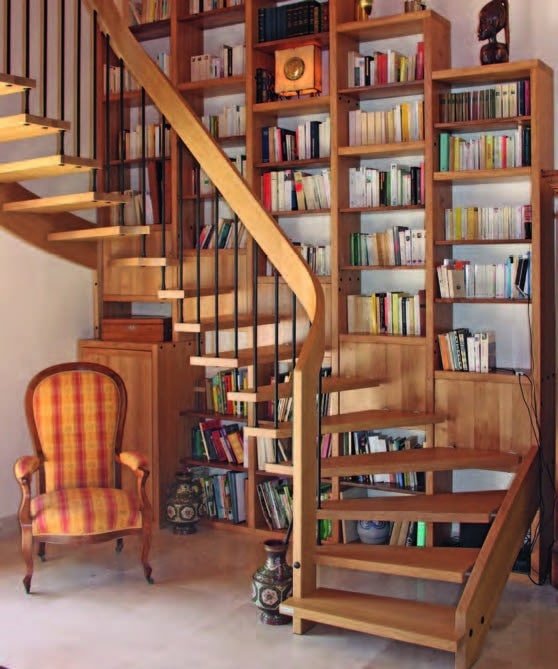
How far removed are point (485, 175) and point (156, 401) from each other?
7.66 ft

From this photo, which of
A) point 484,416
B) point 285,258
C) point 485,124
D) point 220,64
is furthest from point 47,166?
point 484,416

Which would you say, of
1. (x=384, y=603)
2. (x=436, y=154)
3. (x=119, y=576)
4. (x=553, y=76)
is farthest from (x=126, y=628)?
(x=553, y=76)

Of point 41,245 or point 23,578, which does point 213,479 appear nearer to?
point 23,578

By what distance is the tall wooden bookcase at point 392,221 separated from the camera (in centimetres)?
495

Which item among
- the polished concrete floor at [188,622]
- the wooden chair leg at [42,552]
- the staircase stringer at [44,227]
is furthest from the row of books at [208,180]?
the wooden chair leg at [42,552]

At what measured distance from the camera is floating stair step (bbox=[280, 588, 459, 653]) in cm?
375

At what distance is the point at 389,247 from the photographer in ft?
17.7

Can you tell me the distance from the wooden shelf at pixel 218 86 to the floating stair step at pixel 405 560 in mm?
2922

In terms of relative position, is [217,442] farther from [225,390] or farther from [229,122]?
[229,122]

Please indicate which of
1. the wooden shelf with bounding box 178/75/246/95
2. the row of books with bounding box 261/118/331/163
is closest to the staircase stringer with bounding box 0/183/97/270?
the wooden shelf with bounding box 178/75/246/95

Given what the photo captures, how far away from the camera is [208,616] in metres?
4.34

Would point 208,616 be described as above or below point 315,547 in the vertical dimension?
below

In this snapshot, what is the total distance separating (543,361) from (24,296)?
3098 millimetres

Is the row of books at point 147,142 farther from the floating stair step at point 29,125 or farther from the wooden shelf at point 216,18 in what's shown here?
the floating stair step at point 29,125
